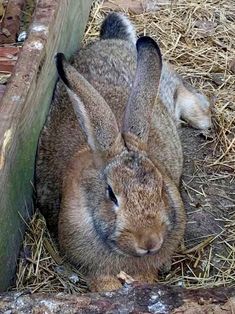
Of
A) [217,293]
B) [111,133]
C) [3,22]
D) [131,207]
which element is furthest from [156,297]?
[3,22]

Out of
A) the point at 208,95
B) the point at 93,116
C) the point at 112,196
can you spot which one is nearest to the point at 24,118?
the point at 93,116

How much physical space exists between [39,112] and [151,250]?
1214mm

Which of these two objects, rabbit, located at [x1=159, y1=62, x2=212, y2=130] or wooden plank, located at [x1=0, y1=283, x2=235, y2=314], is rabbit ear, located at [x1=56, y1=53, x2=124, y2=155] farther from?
rabbit, located at [x1=159, y1=62, x2=212, y2=130]

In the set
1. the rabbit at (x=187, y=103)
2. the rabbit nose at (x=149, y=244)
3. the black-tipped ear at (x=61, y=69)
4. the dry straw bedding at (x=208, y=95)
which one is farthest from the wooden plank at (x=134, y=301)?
the rabbit at (x=187, y=103)

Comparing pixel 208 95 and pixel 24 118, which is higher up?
pixel 24 118

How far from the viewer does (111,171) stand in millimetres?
3748

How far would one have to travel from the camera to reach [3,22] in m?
5.67

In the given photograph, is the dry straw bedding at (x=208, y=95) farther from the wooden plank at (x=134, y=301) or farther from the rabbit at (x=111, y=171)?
the wooden plank at (x=134, y=301)

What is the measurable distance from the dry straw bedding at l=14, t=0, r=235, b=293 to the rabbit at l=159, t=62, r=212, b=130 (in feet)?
0.27

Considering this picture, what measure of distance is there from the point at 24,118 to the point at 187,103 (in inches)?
59.5

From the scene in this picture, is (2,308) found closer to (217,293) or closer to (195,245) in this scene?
(217,293)

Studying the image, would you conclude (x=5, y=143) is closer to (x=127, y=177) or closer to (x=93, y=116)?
(x=93, y=116)

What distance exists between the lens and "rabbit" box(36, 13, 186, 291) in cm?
365

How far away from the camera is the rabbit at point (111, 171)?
365 cm
